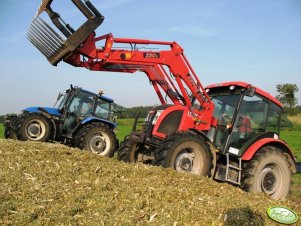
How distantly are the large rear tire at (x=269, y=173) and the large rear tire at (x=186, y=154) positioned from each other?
721 millimetres

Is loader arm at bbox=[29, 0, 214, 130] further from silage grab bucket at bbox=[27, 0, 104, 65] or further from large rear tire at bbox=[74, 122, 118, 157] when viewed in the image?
large rear tire at bbox=[74, 122, 118, 157]

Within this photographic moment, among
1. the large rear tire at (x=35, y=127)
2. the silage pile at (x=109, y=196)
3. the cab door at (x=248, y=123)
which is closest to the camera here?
the silage pile at (x=109, y=196)

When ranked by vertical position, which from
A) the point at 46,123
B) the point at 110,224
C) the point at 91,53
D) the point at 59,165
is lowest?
the point at 110,224

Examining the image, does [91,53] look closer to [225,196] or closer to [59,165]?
[59,165]

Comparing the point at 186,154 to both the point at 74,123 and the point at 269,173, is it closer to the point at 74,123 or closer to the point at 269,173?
the point at 269,173

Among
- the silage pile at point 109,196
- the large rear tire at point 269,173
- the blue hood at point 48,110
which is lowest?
the silage pile at point 109,196

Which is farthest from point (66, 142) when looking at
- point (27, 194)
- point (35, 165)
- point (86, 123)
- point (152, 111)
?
point (27, 194)

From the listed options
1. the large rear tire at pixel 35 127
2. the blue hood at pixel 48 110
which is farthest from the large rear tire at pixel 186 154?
the blue hood at pixel 48 110

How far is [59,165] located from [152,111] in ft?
9.75

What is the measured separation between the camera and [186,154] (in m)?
7.20

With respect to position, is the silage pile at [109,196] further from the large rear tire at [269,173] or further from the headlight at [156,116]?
the headlight at [156,116]

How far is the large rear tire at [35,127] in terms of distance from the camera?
37.0ft

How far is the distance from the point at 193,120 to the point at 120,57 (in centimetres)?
190

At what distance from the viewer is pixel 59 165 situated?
5.68 metres
